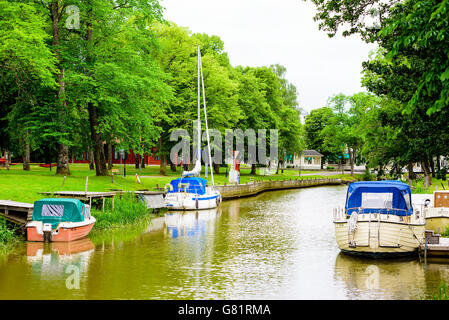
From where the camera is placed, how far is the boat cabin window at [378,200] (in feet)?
80.6

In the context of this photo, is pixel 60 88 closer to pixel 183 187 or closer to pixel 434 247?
pixel 183 187

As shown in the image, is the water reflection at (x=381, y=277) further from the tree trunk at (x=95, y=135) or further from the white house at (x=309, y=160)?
the white house at (x=309, y=160)

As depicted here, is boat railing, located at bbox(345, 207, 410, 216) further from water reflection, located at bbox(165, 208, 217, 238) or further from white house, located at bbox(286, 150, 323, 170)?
white house, located at bbox(286, 150, 323, 170)

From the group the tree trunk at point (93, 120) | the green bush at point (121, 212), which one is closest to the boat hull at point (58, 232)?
the green bush at point (121, 212)

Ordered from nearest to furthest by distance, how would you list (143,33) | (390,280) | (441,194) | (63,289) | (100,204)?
(63,289) → (390,280) → (441,194) → (100,204) → (143,33)

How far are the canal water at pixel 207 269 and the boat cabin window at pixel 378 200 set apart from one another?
295 cm

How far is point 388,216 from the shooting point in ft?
74.8

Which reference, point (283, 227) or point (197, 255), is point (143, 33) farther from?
point (197, 255)

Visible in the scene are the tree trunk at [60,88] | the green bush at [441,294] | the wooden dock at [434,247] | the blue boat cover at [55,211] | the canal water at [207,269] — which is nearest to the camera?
the green bush at [441,294]

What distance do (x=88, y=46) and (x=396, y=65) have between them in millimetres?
25567

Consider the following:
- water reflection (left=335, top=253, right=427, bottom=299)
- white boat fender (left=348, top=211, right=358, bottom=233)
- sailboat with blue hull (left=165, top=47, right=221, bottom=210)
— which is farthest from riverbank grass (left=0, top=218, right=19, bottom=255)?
sailboat with blue hull (left=165, top=47, right=221, bottom=210)

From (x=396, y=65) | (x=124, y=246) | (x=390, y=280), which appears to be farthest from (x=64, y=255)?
(x=396, y=65)

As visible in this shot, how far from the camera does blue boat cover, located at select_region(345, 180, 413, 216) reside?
24125 millimetres

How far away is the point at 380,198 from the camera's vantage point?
2491 cm
